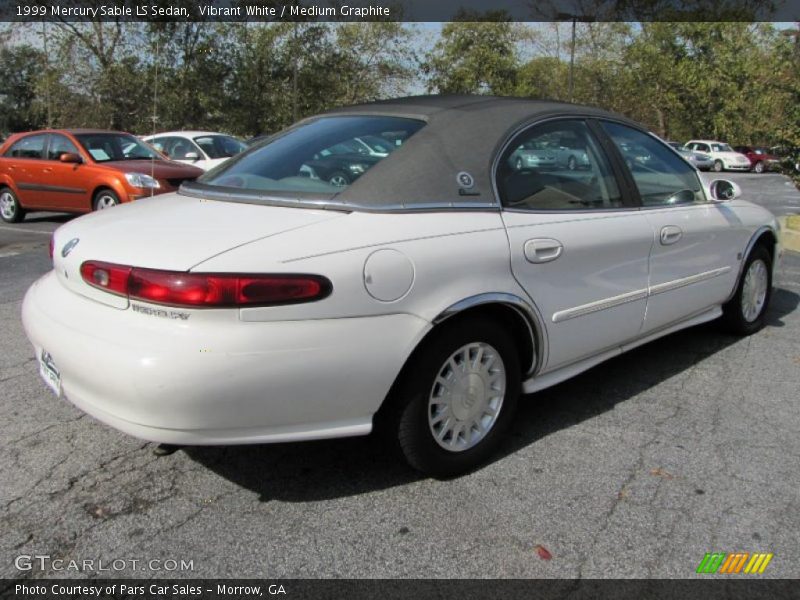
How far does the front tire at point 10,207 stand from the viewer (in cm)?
1123

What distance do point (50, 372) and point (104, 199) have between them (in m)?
7.77

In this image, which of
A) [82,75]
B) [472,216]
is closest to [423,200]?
[472,216]

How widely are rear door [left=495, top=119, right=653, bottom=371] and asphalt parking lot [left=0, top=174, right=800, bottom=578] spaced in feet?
1.63

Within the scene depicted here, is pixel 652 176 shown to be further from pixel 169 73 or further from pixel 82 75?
pixel 82 75

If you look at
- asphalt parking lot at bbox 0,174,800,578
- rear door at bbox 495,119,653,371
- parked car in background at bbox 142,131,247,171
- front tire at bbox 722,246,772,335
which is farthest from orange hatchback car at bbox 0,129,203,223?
front tire at bbox 722,246,772,335

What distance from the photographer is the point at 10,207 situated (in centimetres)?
1132

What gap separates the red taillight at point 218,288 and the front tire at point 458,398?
58 centimetres

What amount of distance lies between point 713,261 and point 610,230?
3.92 feet

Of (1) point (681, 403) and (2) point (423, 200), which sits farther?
(1) point (681, 403)

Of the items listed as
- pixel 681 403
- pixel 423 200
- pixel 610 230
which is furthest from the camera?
pixel 681 403

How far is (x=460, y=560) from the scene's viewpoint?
2.37 m

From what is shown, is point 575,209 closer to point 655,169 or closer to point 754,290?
point 655,169

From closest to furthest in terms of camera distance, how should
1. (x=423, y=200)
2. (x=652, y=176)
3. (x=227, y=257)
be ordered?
(x=227, y=257)
(x=423, y=200)
(x=652, y=176)

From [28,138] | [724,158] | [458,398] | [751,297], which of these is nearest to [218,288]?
[458,398]
